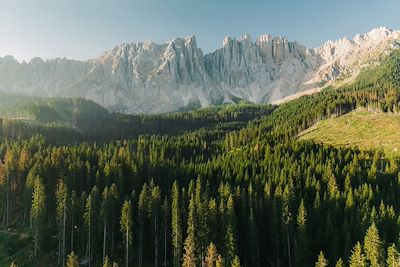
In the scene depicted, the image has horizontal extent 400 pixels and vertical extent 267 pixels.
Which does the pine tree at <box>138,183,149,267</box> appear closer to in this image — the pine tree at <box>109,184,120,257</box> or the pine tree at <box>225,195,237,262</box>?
the pine tree at <box>109,184,120,257</box>

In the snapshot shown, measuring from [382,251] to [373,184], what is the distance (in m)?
52.2

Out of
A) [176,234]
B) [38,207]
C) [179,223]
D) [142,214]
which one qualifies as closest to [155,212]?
[142,214]

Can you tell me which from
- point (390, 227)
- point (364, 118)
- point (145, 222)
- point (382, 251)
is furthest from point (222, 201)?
point (364, 118)

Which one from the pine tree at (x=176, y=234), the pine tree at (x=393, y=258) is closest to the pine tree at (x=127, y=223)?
the pine tree at (x=176, y=234)

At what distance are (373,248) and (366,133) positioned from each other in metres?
120

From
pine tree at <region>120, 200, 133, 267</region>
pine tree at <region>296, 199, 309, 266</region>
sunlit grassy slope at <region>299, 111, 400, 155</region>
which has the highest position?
sunlit grassy slope at <region>299, 111, 400, 155</region>

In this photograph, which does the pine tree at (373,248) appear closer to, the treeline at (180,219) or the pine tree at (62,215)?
the treeline at (180,219)

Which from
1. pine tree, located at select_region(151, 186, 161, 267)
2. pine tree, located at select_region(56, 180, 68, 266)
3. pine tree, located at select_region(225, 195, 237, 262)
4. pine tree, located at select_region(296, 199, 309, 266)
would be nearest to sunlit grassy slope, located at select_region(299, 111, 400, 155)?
pine tree, located at select_region(296, 199, 309, 266)

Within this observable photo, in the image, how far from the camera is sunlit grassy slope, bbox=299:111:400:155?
6142 inches

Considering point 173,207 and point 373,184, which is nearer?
point 173,207

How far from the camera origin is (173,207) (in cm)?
8350

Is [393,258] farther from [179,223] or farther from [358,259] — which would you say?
[179,223]

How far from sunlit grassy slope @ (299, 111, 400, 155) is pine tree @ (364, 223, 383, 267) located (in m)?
87.8

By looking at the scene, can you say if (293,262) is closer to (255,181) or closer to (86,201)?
(255,181)
